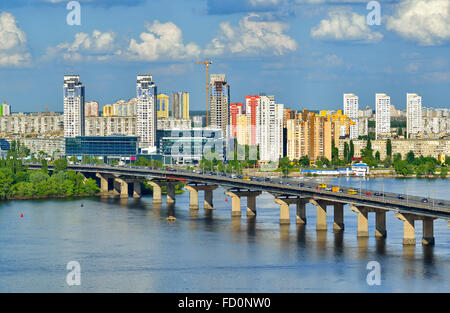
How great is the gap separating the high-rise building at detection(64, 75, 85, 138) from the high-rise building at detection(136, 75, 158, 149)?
6.02 metres

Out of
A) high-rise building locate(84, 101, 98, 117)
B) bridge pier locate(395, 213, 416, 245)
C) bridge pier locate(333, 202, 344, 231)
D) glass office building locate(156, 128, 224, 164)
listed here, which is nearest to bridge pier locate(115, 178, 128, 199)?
bridge pier locate(333, 202, 344, 231)

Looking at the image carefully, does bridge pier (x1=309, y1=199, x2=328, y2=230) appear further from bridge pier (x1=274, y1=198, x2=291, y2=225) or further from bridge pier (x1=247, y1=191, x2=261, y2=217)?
bridge pier (x1=247, y1=191, x2=261, y2=217)

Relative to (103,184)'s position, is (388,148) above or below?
above

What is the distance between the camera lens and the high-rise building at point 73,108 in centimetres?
8925

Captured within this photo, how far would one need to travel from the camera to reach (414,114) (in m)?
114

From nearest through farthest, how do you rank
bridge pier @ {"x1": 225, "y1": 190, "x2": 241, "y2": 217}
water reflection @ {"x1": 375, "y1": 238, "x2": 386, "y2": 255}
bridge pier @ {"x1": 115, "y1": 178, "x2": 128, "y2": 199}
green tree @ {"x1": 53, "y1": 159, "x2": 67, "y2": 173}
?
water reflection @ {"x1": 375, "y1": 238, "x2": 386, "y2": 255}
bridge pier @ {"x1": 225, "y1": 190, "x2": 241, "y2": 217}
bridge pier @ {"x1": 115, "y1": 178, "x2": 128, "y2": 199}
green tree @ {"x1": 53, "y1": 159, "x2": 67, "y2": 173}

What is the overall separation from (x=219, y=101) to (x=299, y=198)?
57123 millimetres

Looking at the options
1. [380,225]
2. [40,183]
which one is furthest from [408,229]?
[40,183]

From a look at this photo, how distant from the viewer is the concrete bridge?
3183 centimetres

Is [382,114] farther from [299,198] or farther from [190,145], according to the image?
[299,198]

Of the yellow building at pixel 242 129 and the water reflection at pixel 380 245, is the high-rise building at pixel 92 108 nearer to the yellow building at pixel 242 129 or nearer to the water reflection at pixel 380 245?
the yellow building at pixel 242 129

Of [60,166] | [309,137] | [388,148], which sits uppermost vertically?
[309,137]

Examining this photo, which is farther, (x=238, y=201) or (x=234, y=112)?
(x=234, y=112)
